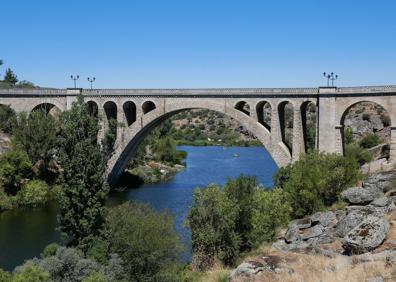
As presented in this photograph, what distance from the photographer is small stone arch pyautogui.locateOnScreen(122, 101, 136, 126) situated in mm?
52131

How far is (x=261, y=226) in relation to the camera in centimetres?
2570

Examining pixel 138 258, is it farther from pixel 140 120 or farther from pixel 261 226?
pixel 140 120

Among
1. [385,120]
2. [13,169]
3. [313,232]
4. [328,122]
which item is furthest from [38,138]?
[385,120]

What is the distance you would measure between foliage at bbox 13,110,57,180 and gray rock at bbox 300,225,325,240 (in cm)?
3289

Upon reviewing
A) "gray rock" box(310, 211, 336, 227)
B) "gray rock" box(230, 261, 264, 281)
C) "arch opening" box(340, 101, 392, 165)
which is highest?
"arch opening" box(340, 101, 392, 165)

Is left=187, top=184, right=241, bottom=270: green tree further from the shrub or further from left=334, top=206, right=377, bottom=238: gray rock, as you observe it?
the shrub

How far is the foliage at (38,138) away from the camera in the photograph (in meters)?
47.5

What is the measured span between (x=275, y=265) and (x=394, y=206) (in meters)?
7.24

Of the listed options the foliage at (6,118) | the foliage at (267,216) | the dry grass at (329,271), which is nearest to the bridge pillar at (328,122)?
the foliage at (267,216)

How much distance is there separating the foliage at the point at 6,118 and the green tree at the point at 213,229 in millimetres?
34725

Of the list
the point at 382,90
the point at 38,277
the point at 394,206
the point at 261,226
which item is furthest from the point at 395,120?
the point at 38,277

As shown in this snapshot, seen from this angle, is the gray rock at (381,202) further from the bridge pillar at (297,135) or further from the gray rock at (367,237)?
the bridge pillar at (297,135)

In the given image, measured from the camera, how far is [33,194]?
1747 inches

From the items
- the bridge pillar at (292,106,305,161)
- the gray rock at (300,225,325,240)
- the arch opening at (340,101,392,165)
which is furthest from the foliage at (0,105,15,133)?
A: the gray rock at (300,225,325,240)
